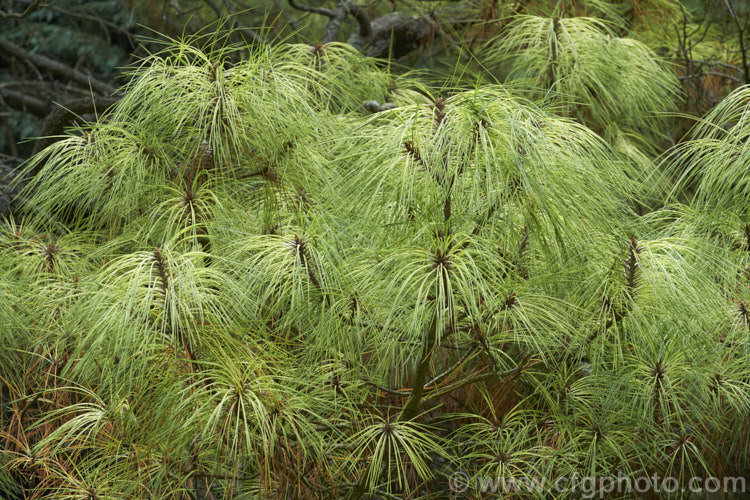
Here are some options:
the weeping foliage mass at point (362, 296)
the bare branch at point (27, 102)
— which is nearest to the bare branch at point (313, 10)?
the weeping foliage mass at point (362, 296)

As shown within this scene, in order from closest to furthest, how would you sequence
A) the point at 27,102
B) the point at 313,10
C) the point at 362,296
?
the point at 362,296 → the point at 313,10 → the point at 27,102

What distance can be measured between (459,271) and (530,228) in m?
0.15

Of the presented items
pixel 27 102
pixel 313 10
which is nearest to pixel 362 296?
pixel 313 10

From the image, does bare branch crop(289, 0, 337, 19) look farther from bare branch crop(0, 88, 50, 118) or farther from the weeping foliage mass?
bare branch crop(0, 88, 50, 118)

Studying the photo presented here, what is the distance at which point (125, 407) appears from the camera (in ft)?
3.66

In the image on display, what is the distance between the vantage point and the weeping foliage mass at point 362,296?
963 millimetres

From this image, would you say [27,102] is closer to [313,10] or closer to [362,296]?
[313,10]

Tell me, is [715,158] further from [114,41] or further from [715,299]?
[114,41]

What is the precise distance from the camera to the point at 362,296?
1.02 m

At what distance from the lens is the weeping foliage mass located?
3.16 ft

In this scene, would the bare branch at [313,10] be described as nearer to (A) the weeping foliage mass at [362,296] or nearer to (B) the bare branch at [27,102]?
(A) the weeping foliage mass at [362,296]

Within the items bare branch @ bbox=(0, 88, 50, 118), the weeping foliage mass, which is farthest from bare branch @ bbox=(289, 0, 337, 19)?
bare branch @ bbox=(0, 88, 50, 118)

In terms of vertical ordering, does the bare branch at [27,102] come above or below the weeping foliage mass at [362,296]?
below

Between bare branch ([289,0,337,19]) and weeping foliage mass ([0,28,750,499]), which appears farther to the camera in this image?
bare branch ([289,0,337,19])
